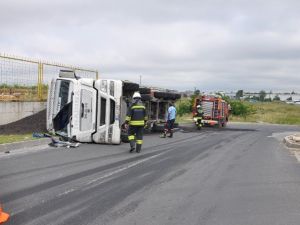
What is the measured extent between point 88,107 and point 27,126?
10.5 ft

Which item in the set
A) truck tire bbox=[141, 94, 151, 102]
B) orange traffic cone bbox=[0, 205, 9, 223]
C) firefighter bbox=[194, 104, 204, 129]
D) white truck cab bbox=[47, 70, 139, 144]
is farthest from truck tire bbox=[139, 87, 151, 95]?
orange traffic cone bbox=[0, 205, 9, 223]

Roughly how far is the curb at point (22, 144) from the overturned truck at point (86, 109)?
901mm

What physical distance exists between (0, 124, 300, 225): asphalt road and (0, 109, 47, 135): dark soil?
4.18 metres

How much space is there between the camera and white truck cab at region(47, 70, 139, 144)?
14.7 metres

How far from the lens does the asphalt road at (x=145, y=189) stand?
5871 millimetres

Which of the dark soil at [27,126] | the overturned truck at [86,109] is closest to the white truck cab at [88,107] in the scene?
the overturned truck at [86,109]

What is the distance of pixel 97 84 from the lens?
49.2ft

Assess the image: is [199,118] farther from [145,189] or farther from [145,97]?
[145,189]

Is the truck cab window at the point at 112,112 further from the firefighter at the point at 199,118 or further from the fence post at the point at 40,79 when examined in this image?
the firefighter at the point at 199,118

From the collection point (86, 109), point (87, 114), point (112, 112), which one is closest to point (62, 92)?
point (86, 109)

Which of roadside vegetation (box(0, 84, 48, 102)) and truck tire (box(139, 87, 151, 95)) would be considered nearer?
roadside vegetation (box(0, 84, 48, 102))

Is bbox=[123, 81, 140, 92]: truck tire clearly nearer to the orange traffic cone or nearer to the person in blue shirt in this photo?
the person in blue shirt

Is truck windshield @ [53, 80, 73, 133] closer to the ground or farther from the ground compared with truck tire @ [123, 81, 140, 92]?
closer to the ground

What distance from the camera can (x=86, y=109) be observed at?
14.8m
